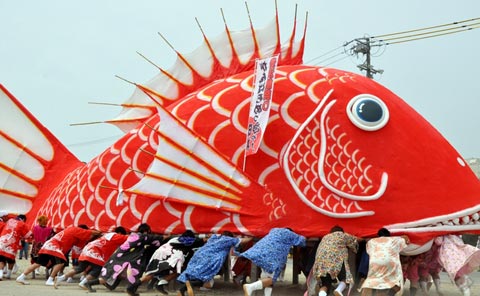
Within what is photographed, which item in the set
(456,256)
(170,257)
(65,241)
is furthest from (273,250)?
(65,241)

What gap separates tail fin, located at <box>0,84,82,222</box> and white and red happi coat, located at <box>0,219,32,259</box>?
673mm

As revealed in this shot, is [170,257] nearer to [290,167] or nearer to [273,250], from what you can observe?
[273,250]

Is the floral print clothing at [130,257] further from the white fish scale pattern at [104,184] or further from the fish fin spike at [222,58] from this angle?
the fish fin spike at [222,58]

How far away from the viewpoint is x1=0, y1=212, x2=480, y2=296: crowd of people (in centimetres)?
898

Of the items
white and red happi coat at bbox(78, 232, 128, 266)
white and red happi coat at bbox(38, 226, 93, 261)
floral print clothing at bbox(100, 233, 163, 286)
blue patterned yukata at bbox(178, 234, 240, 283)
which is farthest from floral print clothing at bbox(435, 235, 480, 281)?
white and red happi coat at bbox(38, 226, 93, 261)

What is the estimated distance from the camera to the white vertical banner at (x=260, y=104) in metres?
10.2

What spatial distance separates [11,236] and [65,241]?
5.58ft

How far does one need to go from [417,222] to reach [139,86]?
5.71m

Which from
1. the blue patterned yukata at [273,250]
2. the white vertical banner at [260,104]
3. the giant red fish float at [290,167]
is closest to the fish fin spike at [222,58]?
the giant red fish float at [290,167]

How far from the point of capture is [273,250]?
9258 mm

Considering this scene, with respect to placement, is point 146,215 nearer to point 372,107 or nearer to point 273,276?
point 273,276

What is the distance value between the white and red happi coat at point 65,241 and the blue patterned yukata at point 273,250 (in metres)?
3.44

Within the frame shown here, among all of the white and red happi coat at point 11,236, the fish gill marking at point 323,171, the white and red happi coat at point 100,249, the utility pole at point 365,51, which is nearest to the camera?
the fish gill marking at point 323,171

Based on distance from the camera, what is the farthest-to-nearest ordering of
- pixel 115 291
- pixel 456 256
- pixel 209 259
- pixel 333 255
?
pixel 115 291, pixel 209 259, pixel 456 256, pixel 333 255
